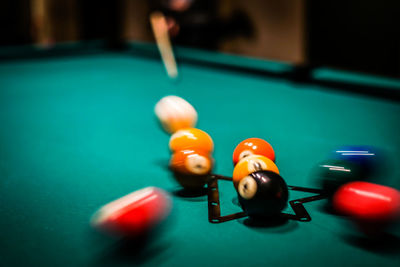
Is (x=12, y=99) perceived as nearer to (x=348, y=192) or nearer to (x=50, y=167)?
(x=50, y=167)

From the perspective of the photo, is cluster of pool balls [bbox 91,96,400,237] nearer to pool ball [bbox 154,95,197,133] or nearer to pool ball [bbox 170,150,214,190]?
pool ball [bbox 170,150,214,190]

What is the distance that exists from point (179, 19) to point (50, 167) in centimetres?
597

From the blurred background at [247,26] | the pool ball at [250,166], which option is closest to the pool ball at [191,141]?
the pool ball at [250,166]

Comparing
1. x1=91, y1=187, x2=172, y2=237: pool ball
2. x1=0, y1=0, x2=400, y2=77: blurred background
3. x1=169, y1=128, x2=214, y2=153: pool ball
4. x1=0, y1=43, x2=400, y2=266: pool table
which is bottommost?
x1=0, y1=43, x2=400, y2=266: pool table

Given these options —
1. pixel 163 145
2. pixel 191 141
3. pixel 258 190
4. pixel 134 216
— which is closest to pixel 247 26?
pixel 163 145

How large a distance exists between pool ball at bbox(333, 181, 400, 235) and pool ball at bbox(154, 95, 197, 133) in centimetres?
87

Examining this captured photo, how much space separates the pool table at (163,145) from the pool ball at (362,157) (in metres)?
0.06

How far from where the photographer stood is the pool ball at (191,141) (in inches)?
58.2

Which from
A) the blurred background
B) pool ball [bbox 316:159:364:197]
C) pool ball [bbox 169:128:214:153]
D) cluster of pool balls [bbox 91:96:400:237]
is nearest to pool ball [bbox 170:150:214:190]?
cluster of pool balls [bbox 91:96:400:237]

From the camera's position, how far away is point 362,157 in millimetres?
1299

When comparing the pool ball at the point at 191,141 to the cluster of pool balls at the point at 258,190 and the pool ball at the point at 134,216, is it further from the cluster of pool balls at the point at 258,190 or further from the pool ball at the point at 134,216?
the pool ball at the point at 134,216

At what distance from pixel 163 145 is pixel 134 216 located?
3.21 ft

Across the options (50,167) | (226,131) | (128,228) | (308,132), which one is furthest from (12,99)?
(128,228)

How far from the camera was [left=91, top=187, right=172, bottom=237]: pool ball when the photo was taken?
979 millimetres
